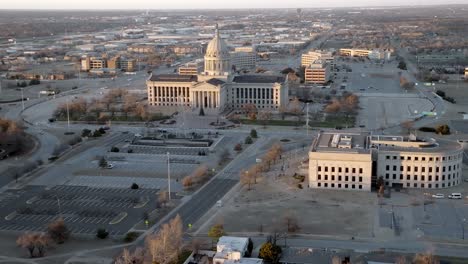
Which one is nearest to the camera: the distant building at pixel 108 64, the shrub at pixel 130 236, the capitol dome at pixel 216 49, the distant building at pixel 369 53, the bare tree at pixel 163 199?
the shrub at pixel 130 236

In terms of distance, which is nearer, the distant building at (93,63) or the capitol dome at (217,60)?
the capitol dome at (217,60)

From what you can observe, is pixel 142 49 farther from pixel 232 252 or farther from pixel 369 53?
pixel 232 252

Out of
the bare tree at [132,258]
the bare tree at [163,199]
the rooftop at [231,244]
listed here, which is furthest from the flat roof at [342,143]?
the bare tree at [132,258]

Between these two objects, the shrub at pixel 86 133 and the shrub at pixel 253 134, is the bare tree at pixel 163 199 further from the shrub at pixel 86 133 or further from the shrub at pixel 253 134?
the shrub at pixel 86 133

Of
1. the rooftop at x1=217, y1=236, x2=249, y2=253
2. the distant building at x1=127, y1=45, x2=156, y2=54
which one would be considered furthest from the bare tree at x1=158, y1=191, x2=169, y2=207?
the distant building at x1=127, y1=45, x2=156, y2=54

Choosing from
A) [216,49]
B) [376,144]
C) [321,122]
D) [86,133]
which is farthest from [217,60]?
[376,144]

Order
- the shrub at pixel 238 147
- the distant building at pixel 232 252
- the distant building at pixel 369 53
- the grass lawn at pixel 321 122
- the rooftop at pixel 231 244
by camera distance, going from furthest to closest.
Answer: the distant building at pixel 369 53, the grass lawn at pixel 321 122, the shrub at pixel 238 147, the rooftop at pixel 231 244, the distant building at pixel 232 252

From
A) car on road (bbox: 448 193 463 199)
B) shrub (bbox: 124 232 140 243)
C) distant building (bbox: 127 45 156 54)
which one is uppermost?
distant building (bbox: 127 45 156 54)

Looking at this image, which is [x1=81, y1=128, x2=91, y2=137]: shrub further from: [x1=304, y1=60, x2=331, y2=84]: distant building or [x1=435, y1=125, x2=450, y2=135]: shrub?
[x1=304, y1=60, x2=331, y2=84]: distant building
